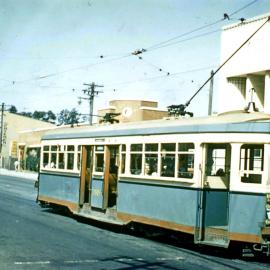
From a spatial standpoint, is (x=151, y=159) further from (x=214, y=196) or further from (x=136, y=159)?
(x=214, y=196)

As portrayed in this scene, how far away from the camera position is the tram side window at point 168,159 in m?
12.0

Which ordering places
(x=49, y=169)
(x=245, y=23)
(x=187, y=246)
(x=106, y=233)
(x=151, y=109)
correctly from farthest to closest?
1. (x=151, y=109)
2. (x=245, y=23)
3. (x=49, y=169)
4. (x=106, y=233)
5. (x=187, y=246)

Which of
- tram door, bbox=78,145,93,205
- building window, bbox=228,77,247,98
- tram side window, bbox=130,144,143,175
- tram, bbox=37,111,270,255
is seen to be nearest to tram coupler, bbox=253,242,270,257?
tram, bbox=37,111,270,255

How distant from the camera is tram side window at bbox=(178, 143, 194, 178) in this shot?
11562mm

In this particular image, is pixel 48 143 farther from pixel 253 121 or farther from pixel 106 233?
pixel 253 121

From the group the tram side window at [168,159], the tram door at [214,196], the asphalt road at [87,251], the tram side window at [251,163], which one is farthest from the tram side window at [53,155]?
the tram side window at [251,163]

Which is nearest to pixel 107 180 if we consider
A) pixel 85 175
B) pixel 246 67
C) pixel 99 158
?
pixel 99 158

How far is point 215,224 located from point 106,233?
3.65 meters

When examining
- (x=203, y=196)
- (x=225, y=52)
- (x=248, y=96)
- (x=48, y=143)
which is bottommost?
(x=203, y=196)

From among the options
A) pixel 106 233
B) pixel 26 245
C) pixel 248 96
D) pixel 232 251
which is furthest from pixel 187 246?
pixel 248 96

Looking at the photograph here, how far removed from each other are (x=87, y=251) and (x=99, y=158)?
476 cm

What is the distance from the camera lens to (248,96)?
24141mm

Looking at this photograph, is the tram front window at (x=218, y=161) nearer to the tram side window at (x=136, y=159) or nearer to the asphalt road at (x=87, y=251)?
the asphalt road at (x=87, y=251)

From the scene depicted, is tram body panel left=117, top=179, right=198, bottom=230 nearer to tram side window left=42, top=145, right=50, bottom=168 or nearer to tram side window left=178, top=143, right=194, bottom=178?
tram side window left=178, top=143, right=194, bottom=178
